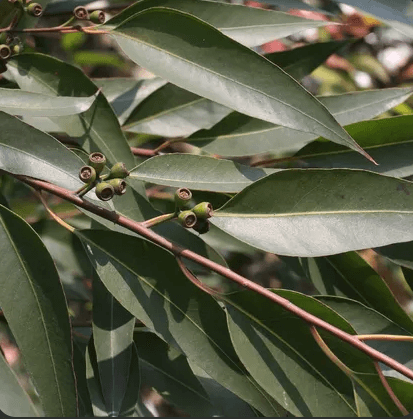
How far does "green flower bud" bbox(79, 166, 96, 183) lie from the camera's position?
29.2 inches

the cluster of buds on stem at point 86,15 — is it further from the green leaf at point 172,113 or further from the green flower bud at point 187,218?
the green flower bud at point 187,218

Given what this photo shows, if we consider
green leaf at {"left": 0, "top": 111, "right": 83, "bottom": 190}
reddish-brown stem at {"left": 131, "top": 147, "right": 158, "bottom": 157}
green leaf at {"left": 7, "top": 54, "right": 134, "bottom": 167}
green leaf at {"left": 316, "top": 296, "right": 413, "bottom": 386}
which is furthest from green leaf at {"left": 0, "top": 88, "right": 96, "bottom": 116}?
green leaf at {"left": 316, "top": 296, "right": 413, "bottom": 386}

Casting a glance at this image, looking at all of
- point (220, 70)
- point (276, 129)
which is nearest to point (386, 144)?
point (276, 129)

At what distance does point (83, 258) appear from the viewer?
1.17 meters

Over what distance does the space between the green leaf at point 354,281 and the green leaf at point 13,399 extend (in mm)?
422

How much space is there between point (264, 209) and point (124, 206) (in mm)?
191

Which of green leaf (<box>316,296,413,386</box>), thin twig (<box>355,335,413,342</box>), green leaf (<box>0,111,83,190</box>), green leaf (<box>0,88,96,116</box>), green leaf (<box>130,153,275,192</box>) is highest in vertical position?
green leaf (<box>0,88,96,116</box>)

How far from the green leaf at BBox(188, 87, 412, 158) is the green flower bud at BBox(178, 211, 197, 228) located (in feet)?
0.92

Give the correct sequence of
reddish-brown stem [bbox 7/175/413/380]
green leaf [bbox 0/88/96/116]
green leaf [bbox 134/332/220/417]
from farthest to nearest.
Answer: green leaf [bbox 134/332/220/417], green leaf [bbox 0/88/96/116], reddish-brown stem [bbox 7/175/413/380]

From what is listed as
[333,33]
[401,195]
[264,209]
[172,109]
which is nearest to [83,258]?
[172,109]

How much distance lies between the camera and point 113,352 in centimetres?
89

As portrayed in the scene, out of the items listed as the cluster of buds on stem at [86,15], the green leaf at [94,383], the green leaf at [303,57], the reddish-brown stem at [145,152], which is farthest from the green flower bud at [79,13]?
the green leaf at [94,383]

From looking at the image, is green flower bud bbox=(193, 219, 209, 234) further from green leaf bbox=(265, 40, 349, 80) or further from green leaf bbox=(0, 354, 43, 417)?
green leaf bbox=(265, 40, 349, 80)

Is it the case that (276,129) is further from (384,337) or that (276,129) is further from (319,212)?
(384,337)
